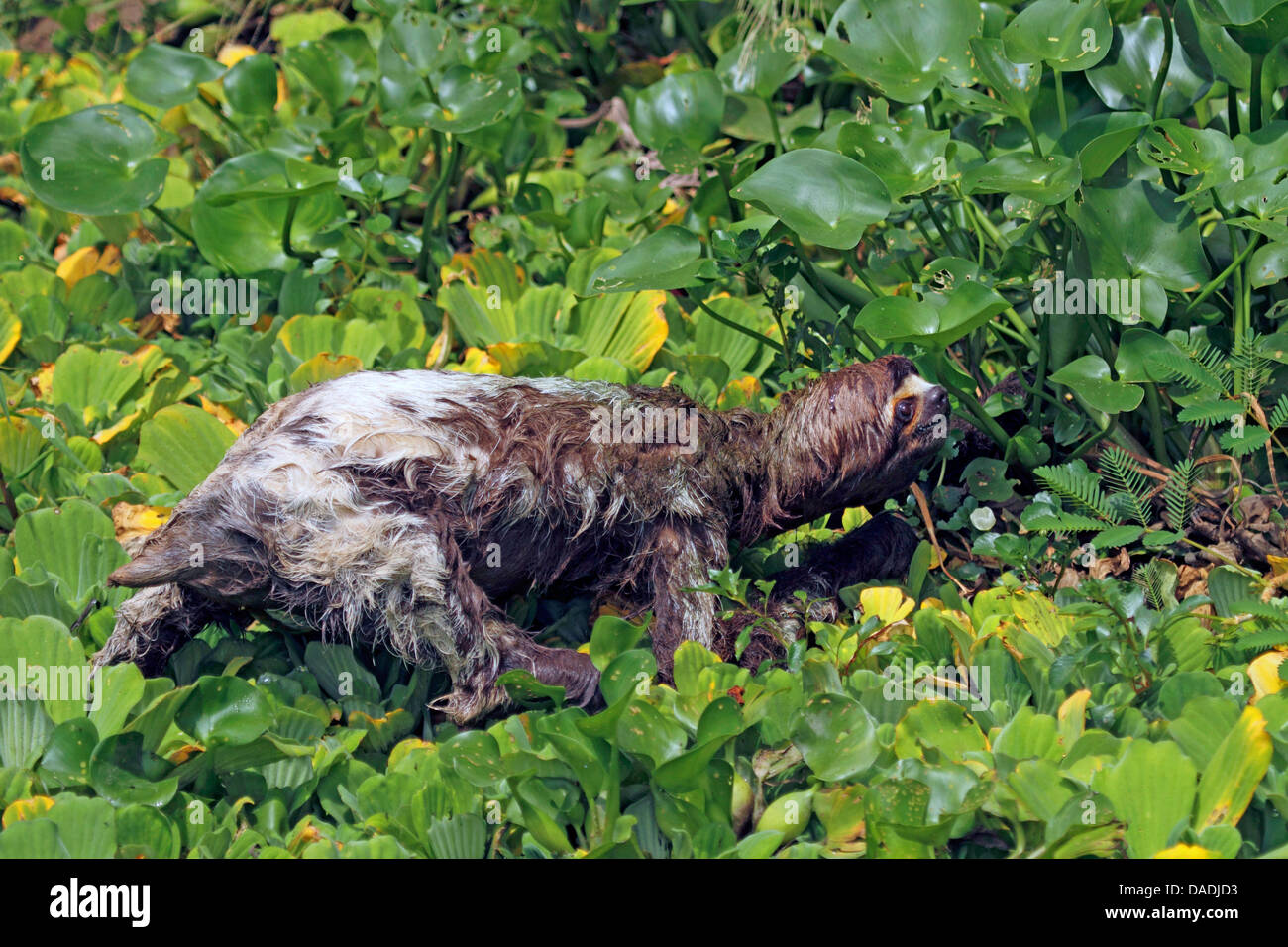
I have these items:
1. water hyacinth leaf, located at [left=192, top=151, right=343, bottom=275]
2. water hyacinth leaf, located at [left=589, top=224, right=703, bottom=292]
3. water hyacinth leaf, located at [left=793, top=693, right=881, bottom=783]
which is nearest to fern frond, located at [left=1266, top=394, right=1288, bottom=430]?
water hyacinth leaf, located at [left=793, top=693, right=881, bottom=783]

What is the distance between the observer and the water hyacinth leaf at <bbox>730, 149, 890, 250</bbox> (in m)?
3.38

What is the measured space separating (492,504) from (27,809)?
1302 mm

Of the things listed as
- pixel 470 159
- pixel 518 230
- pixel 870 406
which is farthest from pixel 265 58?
pixel 870 406

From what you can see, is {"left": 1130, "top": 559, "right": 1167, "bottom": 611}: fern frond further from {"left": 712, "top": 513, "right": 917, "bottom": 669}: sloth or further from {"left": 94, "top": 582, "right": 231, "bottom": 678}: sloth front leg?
{"left": 94, "top": 582, "right": 231, "bottom": 678}: sloth front leg

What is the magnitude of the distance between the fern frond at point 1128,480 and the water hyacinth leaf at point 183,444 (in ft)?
9.08

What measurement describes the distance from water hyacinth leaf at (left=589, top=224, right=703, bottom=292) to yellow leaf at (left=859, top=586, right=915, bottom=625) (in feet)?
3.32

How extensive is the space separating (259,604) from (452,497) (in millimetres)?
606

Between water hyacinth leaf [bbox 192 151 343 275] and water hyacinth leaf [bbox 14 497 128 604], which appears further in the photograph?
water hyacinth leaf [bbox 192 151 343 275]

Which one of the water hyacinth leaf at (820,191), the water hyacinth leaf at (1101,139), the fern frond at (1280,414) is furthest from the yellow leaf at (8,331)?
the fern frond at (1280,414)

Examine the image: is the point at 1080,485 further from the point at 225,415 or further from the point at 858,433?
the point at 225,415

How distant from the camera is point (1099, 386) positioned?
332 cm

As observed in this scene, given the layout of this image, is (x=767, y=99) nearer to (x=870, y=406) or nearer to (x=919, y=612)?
(x=870, y=406)

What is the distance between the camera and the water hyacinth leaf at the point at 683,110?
4.80 metres

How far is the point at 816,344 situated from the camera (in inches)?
154
